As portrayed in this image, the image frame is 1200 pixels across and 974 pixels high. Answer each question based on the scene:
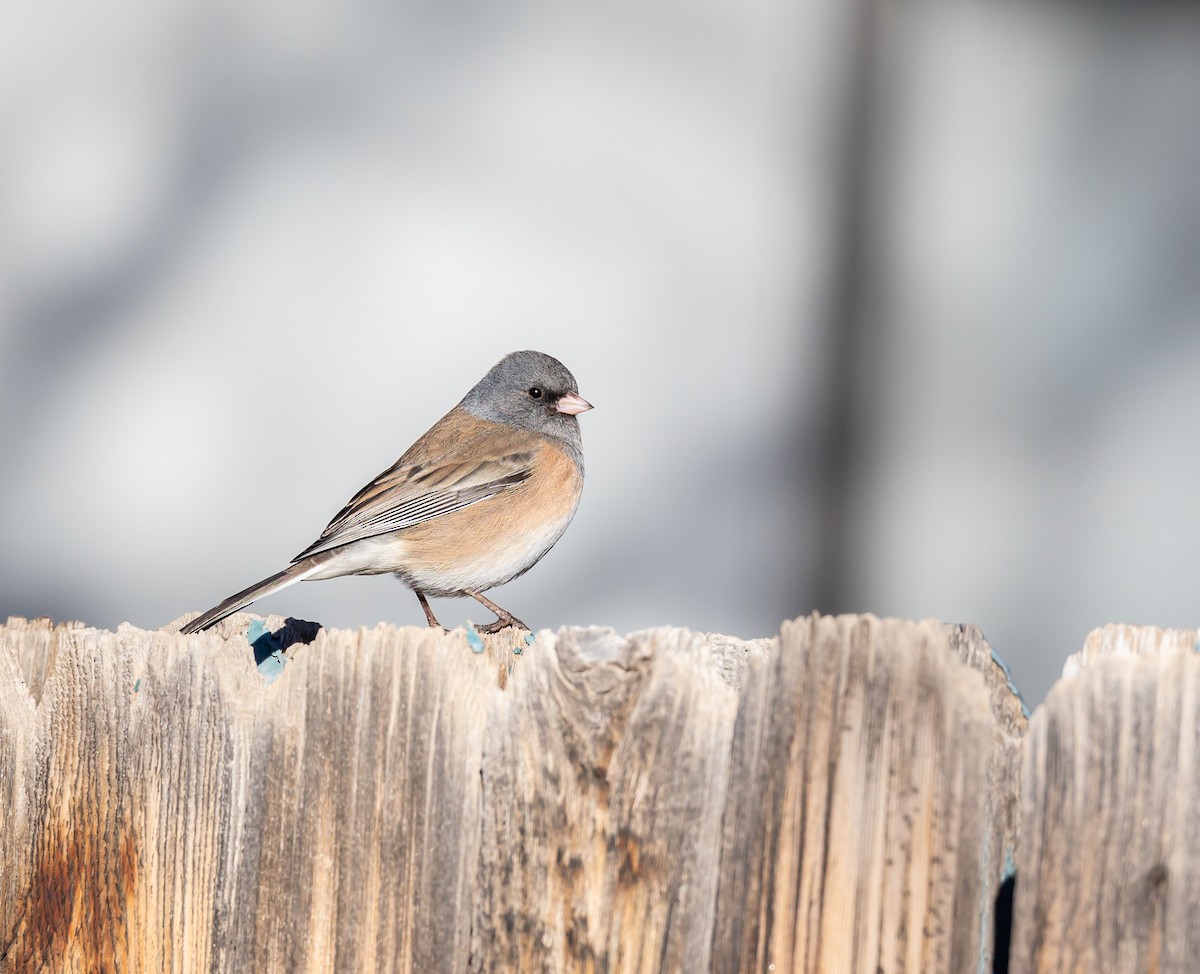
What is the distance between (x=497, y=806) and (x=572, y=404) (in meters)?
3.04

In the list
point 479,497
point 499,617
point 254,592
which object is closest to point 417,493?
point 479,497

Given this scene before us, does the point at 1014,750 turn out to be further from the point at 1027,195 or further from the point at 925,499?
the point at 1027,195

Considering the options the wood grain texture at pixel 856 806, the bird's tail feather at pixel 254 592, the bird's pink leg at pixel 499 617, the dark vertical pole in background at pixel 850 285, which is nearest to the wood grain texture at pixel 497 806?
the wood grain texture at pixel 856 806

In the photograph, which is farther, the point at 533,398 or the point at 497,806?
the point at 533,398

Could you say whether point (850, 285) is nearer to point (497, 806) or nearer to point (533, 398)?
point (533, 398)

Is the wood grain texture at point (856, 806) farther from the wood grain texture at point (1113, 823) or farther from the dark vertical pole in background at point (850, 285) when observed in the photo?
the dark vertical pole in background at point (850, 285)

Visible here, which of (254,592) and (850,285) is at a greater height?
(850,285)

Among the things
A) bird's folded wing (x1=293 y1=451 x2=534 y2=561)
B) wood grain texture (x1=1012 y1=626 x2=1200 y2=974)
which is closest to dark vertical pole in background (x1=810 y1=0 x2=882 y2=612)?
bird's folded wing (x1=293 y1=451 x2=534 y2=561)

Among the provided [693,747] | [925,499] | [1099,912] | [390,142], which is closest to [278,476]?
[390,142]

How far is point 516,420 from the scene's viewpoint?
5023mm

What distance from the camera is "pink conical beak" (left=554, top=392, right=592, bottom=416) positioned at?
15.3 ft

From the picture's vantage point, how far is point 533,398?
16.3ft

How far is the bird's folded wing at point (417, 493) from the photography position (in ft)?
14.1

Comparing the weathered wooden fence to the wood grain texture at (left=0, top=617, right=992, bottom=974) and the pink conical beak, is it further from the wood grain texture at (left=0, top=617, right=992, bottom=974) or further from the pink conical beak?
the pink conical beak
